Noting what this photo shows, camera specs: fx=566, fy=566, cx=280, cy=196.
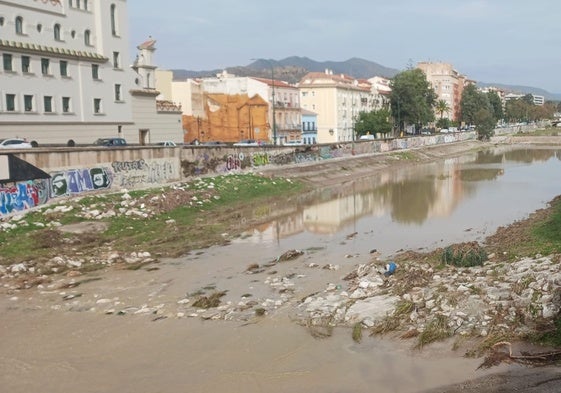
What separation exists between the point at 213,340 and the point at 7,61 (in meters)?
43.0

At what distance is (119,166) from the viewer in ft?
135

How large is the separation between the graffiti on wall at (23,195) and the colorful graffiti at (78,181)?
0.86m

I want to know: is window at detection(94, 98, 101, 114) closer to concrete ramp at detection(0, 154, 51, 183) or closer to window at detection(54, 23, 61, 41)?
window at detection(54, 23, 61, 41)

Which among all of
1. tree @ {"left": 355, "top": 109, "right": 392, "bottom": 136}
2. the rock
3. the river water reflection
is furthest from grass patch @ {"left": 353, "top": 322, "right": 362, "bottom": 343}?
tree @ {"left": 355, "top": 109, "right": 392, "bottom": 136}

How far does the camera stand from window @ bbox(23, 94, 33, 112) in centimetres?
5097

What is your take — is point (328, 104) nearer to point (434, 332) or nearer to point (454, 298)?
point (454, 298)

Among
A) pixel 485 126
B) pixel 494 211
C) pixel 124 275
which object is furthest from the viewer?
pixel 485 126

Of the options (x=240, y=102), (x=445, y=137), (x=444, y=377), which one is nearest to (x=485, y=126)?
(x=445, y=137)

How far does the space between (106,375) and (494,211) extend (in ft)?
111

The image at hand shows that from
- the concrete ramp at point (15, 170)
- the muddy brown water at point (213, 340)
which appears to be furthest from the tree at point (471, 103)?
the concrete ramp at point (15, 170)

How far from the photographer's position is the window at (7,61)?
1930 inches

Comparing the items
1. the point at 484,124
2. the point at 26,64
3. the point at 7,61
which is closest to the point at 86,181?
the point at 7,61

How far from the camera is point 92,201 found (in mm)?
35844

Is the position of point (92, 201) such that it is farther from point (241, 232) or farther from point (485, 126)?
point (485, 126)
